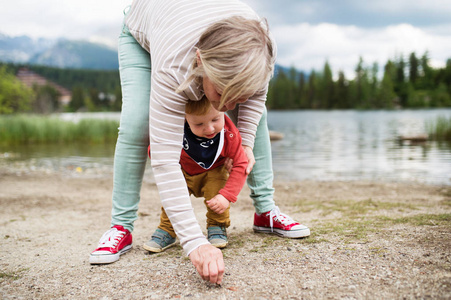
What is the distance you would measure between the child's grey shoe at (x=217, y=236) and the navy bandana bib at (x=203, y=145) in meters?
0.44

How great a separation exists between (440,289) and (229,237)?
50.5 inches

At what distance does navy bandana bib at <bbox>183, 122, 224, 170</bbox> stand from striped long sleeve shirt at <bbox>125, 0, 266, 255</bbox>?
14.8 inches

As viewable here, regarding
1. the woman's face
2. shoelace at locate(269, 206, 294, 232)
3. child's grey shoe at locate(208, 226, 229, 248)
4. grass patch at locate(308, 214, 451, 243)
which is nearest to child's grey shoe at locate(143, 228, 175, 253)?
child's grey shoe at locate(208, 226, 229, 248)

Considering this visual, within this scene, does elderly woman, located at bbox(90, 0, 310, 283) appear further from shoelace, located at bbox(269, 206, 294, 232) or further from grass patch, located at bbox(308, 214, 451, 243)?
grass patch, located at bbox(308, 214, 451, 243)

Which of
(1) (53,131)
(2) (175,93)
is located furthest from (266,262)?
(1) (53,131)

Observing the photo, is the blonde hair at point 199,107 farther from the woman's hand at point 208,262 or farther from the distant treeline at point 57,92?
the distant treeline at point 57,92

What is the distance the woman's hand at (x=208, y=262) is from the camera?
1496 millimetres

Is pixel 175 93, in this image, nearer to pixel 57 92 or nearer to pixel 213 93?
pixel 213 93

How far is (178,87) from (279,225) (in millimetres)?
1208

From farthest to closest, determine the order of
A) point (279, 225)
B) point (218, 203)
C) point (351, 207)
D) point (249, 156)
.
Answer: point (351, 207), point (279, 225), point (249, 156), point (218, 203)

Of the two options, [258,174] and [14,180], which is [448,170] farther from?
[14,180]

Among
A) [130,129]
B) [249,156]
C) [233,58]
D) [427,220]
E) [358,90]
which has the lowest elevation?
[427,220]

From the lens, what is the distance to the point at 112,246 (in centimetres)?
201

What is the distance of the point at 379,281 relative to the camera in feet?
4.91
